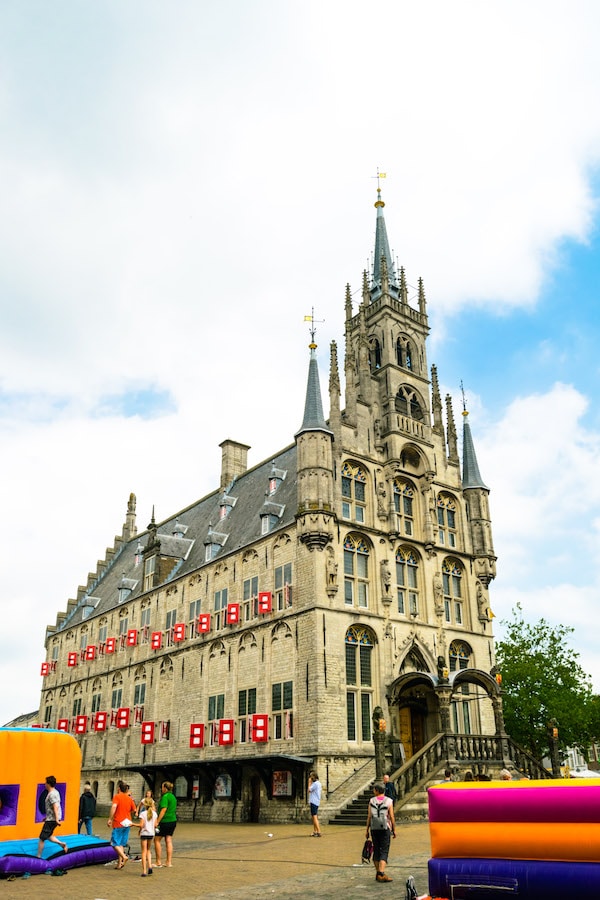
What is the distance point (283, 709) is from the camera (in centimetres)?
2942

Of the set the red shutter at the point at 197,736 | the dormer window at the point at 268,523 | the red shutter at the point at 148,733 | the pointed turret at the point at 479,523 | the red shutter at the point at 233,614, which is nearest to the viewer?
the dormer window at the point at 268,523

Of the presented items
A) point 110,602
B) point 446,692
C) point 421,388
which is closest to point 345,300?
point 421,388

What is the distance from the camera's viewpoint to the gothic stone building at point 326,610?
94.7 ft

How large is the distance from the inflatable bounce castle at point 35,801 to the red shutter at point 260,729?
12635mm

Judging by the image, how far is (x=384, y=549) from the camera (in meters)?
32.7

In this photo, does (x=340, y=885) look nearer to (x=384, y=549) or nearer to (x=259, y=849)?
(x=259, y=849)

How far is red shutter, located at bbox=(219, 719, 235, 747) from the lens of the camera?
32.0 m

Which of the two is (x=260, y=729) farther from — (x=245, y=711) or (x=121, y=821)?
(x=121, y=821)

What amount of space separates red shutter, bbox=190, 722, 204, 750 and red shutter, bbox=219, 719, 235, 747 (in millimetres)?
1743

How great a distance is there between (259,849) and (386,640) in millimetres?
13285

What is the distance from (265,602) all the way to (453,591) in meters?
9.81

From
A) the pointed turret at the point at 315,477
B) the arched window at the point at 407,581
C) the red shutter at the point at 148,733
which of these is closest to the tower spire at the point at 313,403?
the pointed turret at the point at 315,477

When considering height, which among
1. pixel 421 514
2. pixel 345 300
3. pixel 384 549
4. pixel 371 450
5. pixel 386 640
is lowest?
pixel 386 640

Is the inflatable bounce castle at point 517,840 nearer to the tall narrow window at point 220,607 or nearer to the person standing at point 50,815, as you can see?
the person standing at point 50,815
